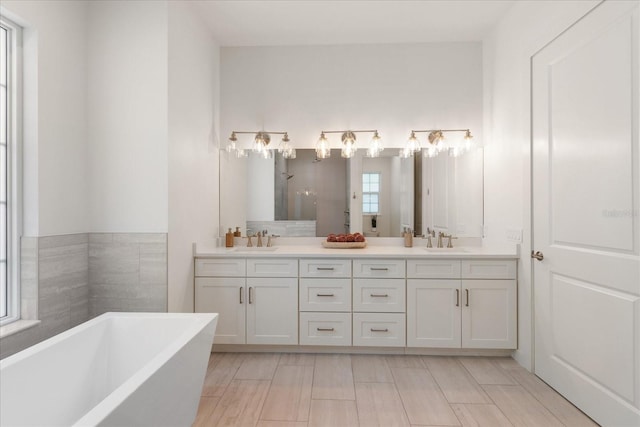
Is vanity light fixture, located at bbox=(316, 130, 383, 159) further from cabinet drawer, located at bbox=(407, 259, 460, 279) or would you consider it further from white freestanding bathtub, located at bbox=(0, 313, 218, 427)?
white freestanding bathtub, located at bbox=(0, 313, 218, 427)

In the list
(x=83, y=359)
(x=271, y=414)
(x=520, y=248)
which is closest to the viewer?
(x=83, y=359)

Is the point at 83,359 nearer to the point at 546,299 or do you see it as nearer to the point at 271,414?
the point at 271,414

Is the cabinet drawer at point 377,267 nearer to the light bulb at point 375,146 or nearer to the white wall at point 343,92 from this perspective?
the white wall at point 343,92

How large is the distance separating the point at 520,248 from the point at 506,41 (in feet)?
5.64

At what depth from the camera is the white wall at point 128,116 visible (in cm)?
255

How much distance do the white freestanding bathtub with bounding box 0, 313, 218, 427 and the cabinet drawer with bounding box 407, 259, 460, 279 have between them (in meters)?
1.69

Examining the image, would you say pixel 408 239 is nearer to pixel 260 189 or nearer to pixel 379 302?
pixel 379 302

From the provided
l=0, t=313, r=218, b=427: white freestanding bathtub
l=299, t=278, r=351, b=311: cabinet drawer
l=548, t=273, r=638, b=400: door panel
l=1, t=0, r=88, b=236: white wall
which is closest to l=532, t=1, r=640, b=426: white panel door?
l=548, t=273, r=638, b=400: door panel

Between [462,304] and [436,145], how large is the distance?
1519 mm

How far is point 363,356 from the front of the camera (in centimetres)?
308

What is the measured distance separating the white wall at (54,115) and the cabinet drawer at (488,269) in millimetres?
2883

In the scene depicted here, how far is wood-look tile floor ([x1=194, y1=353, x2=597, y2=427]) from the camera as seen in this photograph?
2160 mm

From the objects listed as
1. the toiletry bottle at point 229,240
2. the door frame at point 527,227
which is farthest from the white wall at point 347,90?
the toiletry bottle at point 229,240

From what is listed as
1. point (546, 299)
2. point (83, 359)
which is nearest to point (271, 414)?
point (83, 359)
